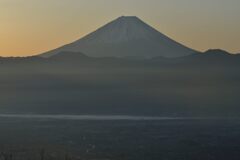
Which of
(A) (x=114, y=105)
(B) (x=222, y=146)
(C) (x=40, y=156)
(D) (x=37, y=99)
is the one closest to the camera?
(C) (x=40, y=156)

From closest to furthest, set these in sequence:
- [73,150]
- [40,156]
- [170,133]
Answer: [40,156], [73,150], [170,133]

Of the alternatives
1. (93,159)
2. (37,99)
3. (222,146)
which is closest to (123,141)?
(222,146)

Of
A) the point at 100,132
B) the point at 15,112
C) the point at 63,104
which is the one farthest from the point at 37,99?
the point at 100,132

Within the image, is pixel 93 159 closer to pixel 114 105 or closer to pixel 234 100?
pixel 114 105

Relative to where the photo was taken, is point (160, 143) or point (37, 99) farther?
point (37, 99)

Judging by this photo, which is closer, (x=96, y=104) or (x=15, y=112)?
(x=15, y=112)

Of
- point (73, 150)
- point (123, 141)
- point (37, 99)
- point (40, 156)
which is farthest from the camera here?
point (37, 99)

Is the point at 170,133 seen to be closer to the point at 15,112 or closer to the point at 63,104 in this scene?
the point at 15,112
